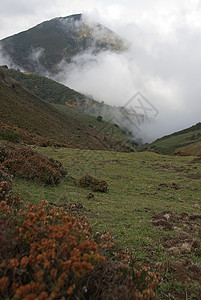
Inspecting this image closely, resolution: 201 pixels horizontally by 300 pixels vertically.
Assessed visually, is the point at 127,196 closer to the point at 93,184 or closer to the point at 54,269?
the point at 93,184

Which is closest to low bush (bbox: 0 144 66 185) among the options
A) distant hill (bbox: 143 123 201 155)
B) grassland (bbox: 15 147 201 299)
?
grassland (bbox: 15 147 201 299)

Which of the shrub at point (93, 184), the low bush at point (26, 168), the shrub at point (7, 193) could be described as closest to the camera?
the shrub at point (7, 193)

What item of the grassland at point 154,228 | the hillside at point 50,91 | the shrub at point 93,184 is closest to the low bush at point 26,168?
the grassland at point 154,228

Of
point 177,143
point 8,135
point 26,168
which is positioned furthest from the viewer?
point 177,143

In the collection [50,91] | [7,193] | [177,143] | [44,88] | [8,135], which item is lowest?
[7,193]

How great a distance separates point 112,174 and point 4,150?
29.5ft

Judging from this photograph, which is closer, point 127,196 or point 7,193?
point 7,193

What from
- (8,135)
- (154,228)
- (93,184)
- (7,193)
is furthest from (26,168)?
(8,135)

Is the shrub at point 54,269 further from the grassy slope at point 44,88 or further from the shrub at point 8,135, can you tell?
the grassy slope at point 44,88

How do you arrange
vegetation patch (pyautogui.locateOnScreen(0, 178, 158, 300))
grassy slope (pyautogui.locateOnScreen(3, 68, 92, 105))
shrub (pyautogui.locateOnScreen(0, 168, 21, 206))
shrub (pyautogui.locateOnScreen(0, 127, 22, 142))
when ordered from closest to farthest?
1. vegetation patch (pyautogui.locateOnScreen(0, 178, 158, 300))
2. shrub (pyautogui.locateOnScreen(0, 168, 21, 206))
3. shrub (pyautogui.locateOnScreen(0, 127, 22, 142))
4. grassy slope (pyautogui.locateOnScreen(3, 68, 92, 105))

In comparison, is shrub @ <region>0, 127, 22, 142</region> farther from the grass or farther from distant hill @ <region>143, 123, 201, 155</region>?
distant hill @ <region>143, 123, 201, 155</region>

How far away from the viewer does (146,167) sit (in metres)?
20.5

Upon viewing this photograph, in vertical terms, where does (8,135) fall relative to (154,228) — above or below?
above

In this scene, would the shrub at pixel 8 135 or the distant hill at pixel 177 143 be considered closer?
the shrub at pixel 8 135
